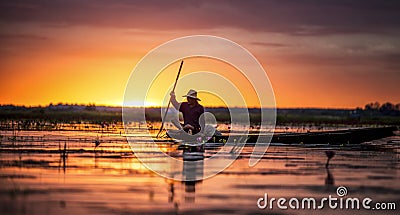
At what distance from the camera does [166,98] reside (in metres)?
38.9

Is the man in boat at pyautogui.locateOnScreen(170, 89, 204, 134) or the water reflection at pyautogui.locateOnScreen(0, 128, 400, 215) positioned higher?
the man in boat at pyautogui.locateOnScreen(170, 89, 204, 134)

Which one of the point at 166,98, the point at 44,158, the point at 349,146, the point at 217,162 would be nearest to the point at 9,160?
the point at 44,158

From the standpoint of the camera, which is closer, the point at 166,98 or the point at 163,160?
the point at 163,160

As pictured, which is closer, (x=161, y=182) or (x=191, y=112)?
(x=161, y=182)

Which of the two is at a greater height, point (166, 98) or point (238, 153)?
point (166, 98)

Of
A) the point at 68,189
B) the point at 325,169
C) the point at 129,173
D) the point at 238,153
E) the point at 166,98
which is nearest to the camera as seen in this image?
the point at 68,189

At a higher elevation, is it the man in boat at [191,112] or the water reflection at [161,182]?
the man in boat at [191,112]

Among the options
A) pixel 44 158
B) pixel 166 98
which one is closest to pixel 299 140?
pixel 166 98

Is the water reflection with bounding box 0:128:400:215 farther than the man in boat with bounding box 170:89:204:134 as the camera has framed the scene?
No

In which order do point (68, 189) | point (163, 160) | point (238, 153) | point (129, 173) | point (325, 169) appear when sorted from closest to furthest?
point (68, 189)
point (129, 173)
point (325, 169)
point (163, 160)
point (238, 153)

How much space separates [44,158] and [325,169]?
950 centimetres

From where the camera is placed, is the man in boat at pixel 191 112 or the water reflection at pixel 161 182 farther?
the man in boat at pixel 191 112

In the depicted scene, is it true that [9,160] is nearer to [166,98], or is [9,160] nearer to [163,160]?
[163,160]

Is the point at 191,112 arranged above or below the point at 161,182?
above
